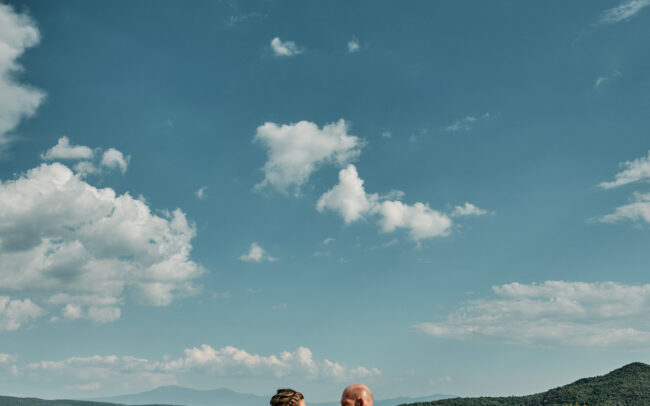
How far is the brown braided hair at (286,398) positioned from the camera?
12359 millimetres

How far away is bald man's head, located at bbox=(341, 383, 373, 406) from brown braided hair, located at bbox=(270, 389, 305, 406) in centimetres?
111

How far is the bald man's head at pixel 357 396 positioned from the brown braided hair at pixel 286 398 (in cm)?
111

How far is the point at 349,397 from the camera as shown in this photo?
12523 millimetres

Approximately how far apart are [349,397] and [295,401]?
130 centimetres

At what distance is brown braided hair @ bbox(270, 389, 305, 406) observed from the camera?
12.4 meters

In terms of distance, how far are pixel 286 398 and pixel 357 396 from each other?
1.70m

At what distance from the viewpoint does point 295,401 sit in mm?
12453

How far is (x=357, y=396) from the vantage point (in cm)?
1252

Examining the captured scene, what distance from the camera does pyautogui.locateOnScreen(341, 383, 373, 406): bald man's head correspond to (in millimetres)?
12375

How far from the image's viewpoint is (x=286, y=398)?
12484mm

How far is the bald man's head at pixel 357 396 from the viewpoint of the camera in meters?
12.4
